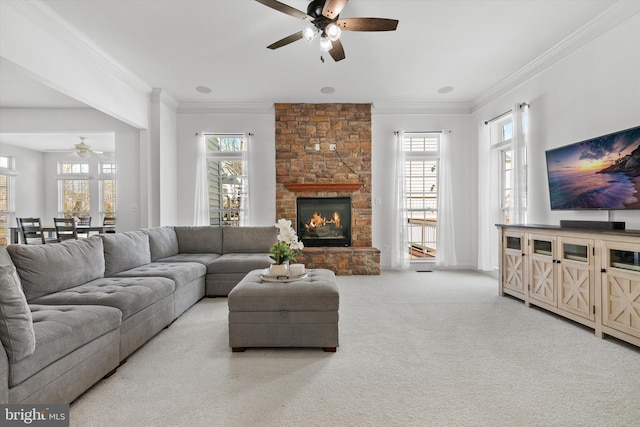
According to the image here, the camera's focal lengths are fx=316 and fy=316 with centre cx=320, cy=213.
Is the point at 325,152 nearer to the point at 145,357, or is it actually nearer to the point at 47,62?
the point at 47,62

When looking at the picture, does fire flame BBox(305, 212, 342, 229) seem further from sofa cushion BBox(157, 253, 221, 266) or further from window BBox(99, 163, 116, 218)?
window BBox(99, 163, 116, 218)

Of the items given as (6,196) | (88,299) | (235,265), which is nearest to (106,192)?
(6,196)

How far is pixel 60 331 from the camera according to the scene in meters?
1.71

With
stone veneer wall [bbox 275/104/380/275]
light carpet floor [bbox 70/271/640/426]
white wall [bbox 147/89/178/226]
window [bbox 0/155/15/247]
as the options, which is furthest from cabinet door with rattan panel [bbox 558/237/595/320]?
window [bbox 0/155/15/247]

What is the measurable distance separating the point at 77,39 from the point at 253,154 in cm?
290

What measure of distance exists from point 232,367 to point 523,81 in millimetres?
5054

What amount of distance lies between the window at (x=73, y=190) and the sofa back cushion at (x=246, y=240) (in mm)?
6009

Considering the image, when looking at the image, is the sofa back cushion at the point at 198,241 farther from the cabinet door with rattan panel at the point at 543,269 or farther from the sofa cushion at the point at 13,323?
the cabinet door with rattan panel at the point at 543,269

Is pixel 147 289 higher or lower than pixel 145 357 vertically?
higher

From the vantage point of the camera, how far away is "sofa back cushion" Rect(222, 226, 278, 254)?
480 cm

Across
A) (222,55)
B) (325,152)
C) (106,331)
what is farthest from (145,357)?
(325,152)

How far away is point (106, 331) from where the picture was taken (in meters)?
2.06

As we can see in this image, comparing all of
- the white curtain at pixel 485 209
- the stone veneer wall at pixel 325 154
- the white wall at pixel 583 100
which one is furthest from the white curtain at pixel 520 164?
the stone veneer wall at pixel 325 154

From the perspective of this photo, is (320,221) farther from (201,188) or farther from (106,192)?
(106,192)
